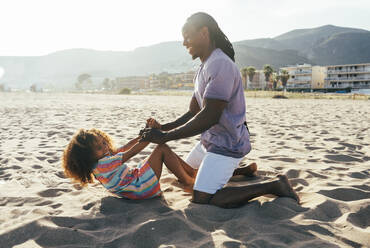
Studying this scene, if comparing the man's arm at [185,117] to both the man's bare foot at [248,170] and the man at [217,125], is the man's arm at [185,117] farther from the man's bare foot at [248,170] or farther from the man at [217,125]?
the man's bare foot at [248,170]

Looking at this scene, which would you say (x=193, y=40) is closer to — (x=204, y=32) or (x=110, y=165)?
(x=204, y=32)

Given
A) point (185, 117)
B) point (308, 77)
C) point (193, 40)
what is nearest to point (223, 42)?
point (193, 40)

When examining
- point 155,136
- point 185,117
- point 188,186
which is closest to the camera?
point 155,136

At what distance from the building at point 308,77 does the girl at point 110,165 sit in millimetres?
88946

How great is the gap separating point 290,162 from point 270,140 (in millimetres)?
1688

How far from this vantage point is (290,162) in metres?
3.94

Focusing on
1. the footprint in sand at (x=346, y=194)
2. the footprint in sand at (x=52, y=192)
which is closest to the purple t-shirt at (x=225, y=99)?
the footprint in sand at (x=346, y=194)

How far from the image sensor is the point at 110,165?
101 inches

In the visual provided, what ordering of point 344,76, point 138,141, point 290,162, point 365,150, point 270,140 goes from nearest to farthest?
point 138,141 → point 290,162 → point 365,150 → point 270,140 → point 344,76

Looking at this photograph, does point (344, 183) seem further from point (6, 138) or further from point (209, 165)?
point (6, 138)

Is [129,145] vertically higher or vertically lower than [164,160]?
higher

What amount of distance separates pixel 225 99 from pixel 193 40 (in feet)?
2.10

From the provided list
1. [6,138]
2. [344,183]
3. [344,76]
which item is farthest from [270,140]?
[344,76]

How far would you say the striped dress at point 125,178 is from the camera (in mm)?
2572
